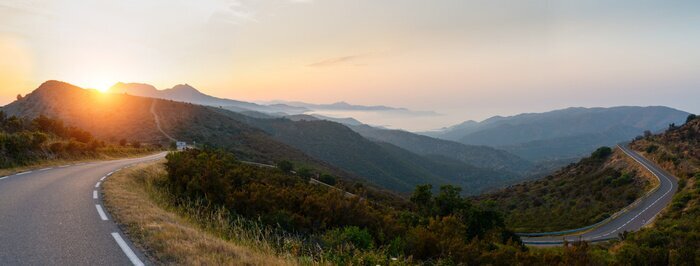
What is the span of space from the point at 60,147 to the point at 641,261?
100 ft

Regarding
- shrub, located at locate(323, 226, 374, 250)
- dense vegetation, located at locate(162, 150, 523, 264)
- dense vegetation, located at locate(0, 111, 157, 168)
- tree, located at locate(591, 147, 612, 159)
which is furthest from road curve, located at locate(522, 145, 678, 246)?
dense vegetation, located at locate(0, 111, 157, 168)

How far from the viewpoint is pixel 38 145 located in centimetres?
2234

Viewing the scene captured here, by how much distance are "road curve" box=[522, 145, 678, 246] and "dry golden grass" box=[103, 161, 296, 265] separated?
3308 centimetres

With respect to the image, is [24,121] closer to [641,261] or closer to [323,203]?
[323,203]

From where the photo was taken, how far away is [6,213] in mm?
9219

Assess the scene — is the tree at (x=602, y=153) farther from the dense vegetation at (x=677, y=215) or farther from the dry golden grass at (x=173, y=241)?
the dry golden grass at (x=173, y=241)

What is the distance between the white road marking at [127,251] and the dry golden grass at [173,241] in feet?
0.61

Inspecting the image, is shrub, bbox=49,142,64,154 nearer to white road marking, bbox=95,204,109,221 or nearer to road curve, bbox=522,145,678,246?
white road marking, bbox=95,204,109,221

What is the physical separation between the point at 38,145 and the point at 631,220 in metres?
47.2

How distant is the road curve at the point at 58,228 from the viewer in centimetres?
622

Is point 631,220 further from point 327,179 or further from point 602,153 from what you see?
point 602,153

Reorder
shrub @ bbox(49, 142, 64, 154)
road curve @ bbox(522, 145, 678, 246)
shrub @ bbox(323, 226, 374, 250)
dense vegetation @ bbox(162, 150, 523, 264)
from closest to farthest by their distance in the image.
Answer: shrub @ bbox(323, 226, 374, 250)
dense vegetation @ bbox(162, 150, 523, 264)
shrub @ bbox(49, 142, 64, 154)
road curve @ bbox(522, 145, 678, 246)

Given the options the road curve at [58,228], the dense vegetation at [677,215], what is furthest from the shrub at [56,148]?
the dense vegetation at [677,215]

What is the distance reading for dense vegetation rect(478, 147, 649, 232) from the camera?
45.4 metres
